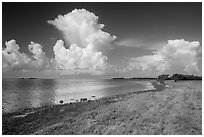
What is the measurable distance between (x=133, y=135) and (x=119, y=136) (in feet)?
3.17

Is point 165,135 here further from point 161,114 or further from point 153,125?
point 161,114

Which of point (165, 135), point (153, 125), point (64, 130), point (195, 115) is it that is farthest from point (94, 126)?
point (195, 115)

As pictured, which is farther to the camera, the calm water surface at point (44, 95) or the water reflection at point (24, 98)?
the calm water surface at point (44, 95)

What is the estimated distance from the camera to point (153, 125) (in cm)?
1412

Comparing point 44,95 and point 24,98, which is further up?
point 24,98

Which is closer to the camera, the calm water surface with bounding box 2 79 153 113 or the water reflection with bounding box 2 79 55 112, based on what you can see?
the water reflection with bounding box 2 79 55 112

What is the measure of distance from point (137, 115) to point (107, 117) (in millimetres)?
2890

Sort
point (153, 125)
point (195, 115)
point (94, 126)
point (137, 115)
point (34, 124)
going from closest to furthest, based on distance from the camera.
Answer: point (153, 125) < point (94, 126) < point (195, 115) < point (137, 115) < point (34, 124)

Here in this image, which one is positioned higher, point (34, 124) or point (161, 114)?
point (161, 114)

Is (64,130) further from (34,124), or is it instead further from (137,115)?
(137,115)

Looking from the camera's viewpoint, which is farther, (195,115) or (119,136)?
(195,115)

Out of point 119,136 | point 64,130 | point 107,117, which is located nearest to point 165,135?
point 119,136

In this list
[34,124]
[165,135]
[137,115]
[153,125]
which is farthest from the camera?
[34,124]

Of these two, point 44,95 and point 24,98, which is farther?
point 44,95
